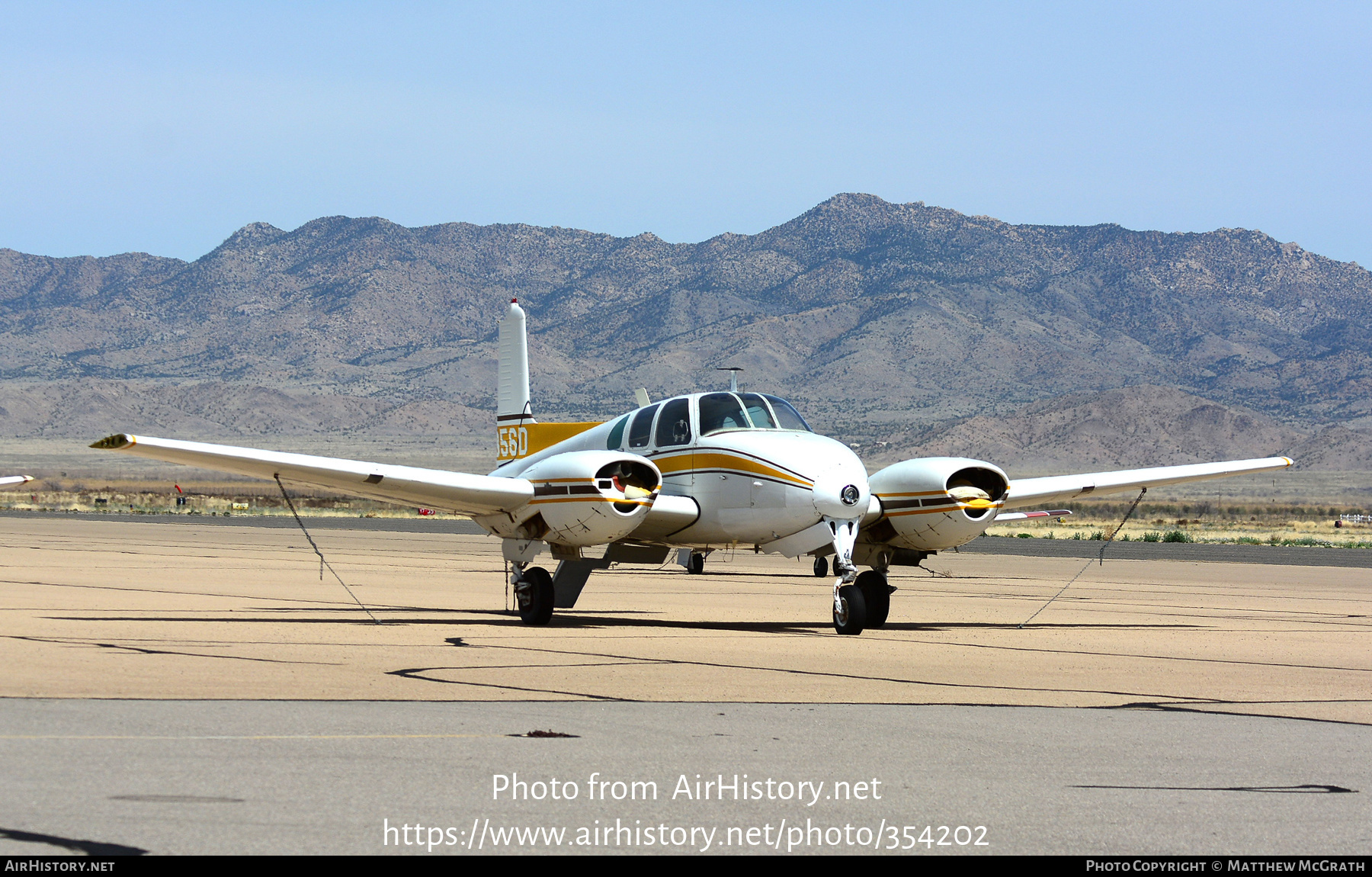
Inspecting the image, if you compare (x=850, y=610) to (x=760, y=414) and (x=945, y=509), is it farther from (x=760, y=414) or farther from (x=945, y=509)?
(x=760, y=414)

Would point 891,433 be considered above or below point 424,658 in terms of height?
above

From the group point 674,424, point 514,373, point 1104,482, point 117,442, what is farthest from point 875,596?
point 117,442

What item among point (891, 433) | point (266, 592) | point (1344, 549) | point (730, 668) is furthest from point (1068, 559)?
point (891, 433)

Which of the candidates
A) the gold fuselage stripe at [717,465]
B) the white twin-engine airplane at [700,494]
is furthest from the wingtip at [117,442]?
the gold fuselage stripe at [717,465]

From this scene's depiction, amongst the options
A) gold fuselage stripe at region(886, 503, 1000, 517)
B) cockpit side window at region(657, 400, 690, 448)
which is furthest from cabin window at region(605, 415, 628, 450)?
gold fuselage stripe at region(886, 503, 1000, 517)

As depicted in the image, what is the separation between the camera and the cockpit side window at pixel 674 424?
824 inches

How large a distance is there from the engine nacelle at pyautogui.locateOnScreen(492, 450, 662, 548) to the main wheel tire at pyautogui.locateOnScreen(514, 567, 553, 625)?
611 mm

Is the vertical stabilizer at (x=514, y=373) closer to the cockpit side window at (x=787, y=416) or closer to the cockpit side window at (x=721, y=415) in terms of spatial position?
the cockpit side window at (x=721, y=415)

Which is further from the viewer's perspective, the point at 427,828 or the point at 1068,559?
the point at 1068,559

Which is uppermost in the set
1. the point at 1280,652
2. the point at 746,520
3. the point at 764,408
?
the point at 764,408

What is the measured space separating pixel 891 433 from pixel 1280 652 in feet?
556

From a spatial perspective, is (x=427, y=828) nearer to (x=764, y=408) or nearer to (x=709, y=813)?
(x=709, y=813)

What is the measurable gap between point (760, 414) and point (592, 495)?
275 centimetres
